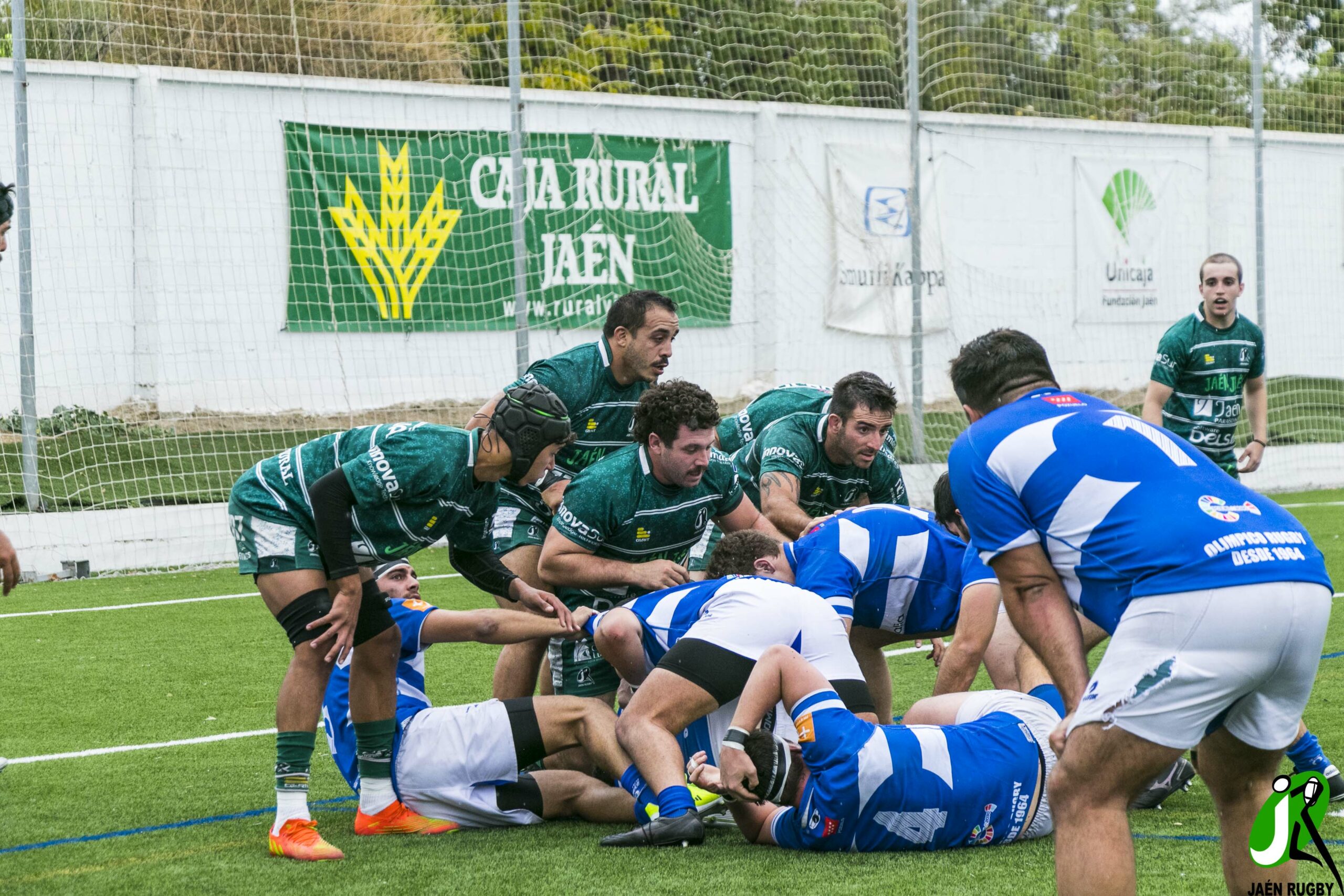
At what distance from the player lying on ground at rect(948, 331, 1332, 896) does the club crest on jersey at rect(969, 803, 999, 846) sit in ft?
2.96

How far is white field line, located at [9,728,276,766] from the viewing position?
5586 millimetres

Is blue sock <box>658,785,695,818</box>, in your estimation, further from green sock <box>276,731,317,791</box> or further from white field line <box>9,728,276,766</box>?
white field line <box>9,728,276,766</box>

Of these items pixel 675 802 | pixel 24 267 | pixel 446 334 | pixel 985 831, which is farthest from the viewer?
pixel 446 334

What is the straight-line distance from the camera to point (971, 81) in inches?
559

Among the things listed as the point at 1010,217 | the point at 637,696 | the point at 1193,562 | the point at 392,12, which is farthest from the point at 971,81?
the point at 1193,562

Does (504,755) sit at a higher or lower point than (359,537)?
lower

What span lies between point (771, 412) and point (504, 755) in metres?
2.89

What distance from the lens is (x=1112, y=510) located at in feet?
9.84

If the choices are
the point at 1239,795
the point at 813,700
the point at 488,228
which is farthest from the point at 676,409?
the point at 488,228

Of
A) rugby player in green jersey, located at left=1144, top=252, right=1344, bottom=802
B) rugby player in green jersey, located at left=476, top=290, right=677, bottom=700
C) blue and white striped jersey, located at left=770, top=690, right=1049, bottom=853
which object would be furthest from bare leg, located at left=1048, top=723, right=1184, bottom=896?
rugby player in green jersey, located at left=1144, top=252, right=1344, bottom=802

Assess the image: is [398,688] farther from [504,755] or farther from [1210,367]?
[1210,367]

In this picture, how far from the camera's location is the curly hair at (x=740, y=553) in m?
4.99

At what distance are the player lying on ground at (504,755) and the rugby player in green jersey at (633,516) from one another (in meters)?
0.57

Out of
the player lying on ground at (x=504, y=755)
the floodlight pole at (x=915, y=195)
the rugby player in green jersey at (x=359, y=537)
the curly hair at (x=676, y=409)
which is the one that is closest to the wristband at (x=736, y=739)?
the player lying on ground at (x=504, y=755)
